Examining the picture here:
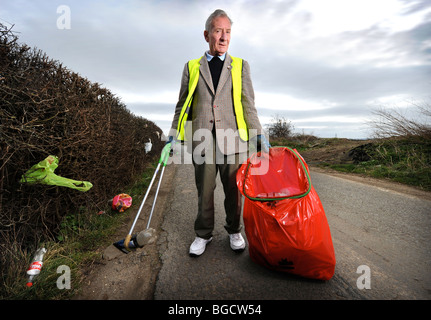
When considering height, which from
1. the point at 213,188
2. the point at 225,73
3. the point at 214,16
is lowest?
the point at 213,188

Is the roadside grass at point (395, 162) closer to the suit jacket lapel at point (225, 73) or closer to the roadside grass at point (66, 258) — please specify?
the suit jacket lapel at point (225, 73)

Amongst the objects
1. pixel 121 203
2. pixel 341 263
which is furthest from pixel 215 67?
pixel 121 203

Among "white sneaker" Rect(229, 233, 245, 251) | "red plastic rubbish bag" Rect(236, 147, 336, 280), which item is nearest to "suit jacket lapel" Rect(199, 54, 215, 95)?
"red plastic rubbish bag" Rect(236, 147, 336, 280)

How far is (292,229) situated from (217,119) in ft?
3.69

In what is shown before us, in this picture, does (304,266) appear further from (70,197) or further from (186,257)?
(70,197)

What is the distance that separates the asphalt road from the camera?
167cm

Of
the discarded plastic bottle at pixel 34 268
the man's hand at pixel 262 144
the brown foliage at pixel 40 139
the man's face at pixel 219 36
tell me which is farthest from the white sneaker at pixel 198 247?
the man's face at pixel 219 36

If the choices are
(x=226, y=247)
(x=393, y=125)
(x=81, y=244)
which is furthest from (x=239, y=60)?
(x=393, y=125)

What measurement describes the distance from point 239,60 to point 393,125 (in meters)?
5.99

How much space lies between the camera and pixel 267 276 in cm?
183

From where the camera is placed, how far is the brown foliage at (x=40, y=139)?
1.87 metres

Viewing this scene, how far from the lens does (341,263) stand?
1983 mm

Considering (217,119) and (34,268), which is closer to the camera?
(34,268)

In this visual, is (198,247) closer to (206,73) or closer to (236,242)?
(236,242)
